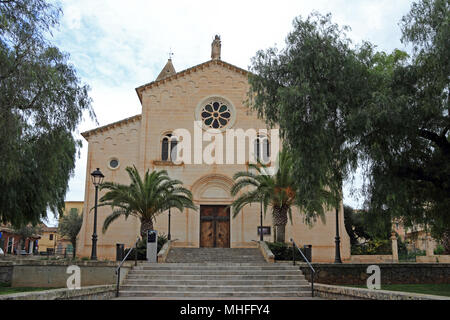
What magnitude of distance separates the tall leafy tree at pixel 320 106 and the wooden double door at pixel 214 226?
16.0m

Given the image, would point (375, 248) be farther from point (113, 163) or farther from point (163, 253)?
point (113, 163)

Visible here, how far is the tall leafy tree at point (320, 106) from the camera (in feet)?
40.2

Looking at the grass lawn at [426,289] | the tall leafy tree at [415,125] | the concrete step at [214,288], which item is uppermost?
the tall leafy tree at [415,125]

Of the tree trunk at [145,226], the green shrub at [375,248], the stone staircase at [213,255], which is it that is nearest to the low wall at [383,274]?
the stone staircase at [213,255]

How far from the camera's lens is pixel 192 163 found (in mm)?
28953

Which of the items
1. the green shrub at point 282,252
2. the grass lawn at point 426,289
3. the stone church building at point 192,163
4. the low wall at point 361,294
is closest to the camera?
the low wall at point 361,294

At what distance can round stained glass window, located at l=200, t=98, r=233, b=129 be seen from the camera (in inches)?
1177

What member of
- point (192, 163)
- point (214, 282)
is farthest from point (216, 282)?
point (192, 163)

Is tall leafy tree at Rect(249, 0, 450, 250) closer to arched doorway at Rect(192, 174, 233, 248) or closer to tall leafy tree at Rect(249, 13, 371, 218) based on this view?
tall leafy tree at Rect(249, 13, 371, 218)

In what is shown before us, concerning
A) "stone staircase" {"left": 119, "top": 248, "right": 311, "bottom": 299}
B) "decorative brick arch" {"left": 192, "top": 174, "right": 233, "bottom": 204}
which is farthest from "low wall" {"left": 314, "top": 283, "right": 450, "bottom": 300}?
"decorative brick arch" {"left": 192, "top": 174, "right": 233, "bottom": 204}

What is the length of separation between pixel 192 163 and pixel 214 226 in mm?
4361

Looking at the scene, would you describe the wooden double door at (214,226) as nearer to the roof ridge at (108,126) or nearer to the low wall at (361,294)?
the roof ridge at (108,126)

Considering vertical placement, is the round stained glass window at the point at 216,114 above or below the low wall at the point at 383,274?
above
